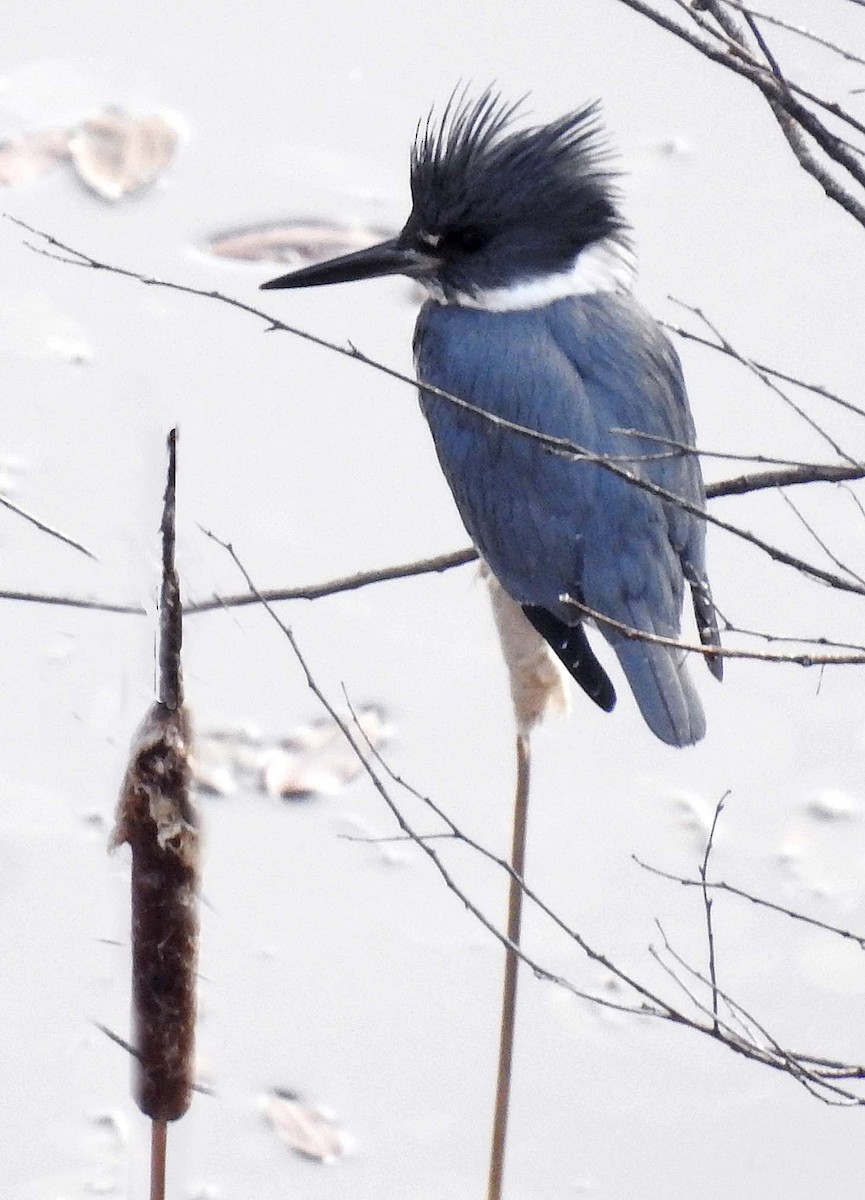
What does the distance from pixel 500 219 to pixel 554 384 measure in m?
0.22

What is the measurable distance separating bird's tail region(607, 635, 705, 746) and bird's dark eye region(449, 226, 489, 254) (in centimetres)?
45

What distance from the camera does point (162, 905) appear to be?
81 cm

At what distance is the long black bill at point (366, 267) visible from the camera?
5.37 feet

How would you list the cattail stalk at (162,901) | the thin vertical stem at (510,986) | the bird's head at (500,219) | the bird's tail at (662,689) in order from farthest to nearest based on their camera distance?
the bird's head at (500,219), the bird's tail at (662,689), the thin vertical stem at (510,986), the cattail stalk at (162,901)

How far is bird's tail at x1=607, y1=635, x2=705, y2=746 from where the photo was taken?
143cm

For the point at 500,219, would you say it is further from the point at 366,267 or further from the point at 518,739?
the point at 518,739

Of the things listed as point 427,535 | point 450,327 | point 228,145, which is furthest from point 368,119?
point 450,327

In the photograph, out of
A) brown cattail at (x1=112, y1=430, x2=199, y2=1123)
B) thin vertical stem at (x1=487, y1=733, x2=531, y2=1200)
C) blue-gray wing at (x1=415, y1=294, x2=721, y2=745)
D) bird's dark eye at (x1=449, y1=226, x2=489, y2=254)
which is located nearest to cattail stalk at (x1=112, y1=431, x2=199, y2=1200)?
brown cattail at (x1=112, y1=430, x2=199, y2=1123)

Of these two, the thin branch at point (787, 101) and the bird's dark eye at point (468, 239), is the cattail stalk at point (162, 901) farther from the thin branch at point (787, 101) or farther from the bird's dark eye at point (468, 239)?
the bird's dark eye at point (468, 239)

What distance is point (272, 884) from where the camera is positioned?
5.94ft

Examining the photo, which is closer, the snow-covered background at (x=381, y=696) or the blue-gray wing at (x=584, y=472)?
the blue-gray wing at (x=584, y=472)

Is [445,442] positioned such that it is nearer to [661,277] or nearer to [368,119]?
[661,277]

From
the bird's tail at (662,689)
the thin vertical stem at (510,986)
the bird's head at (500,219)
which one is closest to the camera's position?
A: the thin vertical stem at (510,986)

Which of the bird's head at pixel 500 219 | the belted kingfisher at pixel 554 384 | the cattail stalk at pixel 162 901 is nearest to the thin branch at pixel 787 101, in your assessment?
the cattail stalk at pixel 162 901
